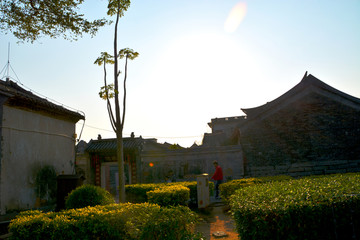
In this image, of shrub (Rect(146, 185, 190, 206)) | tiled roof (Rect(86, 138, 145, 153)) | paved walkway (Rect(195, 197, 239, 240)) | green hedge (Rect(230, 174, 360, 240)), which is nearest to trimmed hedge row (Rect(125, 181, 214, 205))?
paved walkway (Rect(195, 197, 239, 240))

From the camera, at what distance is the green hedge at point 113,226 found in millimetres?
3715

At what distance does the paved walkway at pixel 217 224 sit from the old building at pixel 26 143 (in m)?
6.74

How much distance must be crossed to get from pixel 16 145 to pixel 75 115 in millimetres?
4227

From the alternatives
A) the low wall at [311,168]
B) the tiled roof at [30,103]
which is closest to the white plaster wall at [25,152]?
the tiled roof at [30,103]

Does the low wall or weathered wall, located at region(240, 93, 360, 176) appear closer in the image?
the low wall

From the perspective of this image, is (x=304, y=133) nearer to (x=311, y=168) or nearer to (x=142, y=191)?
(x=311, y=168)

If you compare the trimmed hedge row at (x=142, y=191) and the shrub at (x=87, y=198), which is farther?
the trimmed hedge row at (x=142, y=191)

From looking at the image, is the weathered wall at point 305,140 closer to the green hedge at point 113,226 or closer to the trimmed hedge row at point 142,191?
the trimmed hedge row at point 142,191

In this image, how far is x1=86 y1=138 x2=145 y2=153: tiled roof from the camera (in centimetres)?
2070

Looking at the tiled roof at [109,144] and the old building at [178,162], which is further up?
the tiled roof at [109,144]

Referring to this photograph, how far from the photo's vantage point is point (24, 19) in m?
8.45

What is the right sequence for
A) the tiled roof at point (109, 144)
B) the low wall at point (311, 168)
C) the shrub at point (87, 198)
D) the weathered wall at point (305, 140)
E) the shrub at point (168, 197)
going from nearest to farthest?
the shrub at point (87, 198), the shrub at point (168, 197), the low wall at point (311, 168), the weathered wall at point (305, 140), the tiled roof at point (109, 144)

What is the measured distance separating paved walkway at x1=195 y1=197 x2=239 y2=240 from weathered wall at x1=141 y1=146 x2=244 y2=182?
5.78m

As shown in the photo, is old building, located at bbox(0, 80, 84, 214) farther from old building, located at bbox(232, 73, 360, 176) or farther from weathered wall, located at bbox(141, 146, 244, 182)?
old building, located at bbox(232, 73, 360, 176)
